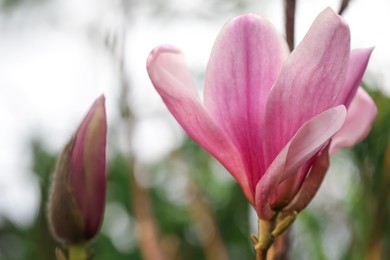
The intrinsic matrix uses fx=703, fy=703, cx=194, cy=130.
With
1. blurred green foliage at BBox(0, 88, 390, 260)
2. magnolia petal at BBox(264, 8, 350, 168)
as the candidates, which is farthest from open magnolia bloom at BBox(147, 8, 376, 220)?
blurred green foliage at BBox(0, 88, 390, 260)

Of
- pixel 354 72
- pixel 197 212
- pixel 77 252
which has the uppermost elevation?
pixel 354 72

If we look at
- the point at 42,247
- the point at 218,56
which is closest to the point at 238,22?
the point at 218,56

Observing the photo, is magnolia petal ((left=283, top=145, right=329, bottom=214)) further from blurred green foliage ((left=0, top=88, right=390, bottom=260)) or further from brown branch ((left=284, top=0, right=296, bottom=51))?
blurred green foliage ((left=0, top=88, right=390, bottom=260))

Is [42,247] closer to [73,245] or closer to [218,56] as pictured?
[73,245]

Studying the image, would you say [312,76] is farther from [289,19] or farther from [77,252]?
[77,252]

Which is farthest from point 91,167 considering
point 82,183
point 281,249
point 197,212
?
point 197,212
